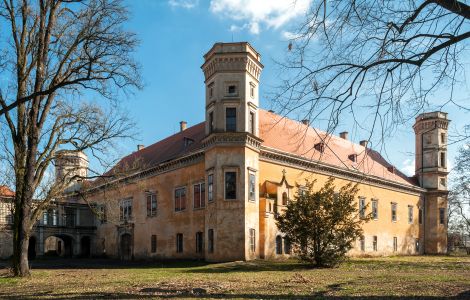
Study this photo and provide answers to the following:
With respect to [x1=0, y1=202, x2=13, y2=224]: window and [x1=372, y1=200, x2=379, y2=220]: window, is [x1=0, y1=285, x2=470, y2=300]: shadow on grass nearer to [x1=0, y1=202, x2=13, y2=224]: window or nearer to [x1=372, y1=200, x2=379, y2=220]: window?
[x1=372, y1=200, x2=379, y2=220]: window

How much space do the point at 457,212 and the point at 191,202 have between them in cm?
4582

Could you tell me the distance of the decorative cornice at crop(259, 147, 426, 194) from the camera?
1304 inches

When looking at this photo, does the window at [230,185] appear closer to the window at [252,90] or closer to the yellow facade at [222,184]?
the yellow facade at [222,184]

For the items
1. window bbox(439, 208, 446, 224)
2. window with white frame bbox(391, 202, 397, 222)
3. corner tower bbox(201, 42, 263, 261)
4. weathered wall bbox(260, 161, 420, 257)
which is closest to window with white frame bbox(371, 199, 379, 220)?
weathered wall bbox(260, 161, 420, 257)

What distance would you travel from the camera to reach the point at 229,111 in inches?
1208

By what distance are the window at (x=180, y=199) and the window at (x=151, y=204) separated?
346cm

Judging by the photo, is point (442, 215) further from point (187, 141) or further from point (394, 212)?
point (187, 141)

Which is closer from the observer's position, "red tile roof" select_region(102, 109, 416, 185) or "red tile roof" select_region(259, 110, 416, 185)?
"red tile roof" select_region(259, 110, 416, 185)

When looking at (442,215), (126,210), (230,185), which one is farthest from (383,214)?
(126,210)

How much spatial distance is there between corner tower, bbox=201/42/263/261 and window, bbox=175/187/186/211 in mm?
4359

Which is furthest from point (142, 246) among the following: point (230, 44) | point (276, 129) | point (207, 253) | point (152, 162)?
point (230, 44)

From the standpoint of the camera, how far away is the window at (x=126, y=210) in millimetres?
42812

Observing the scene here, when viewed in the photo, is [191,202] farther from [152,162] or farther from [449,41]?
[449,41]

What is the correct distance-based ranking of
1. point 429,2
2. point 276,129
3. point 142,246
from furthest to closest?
1. point 142,246
2. point 276,129
3. point 429,2
